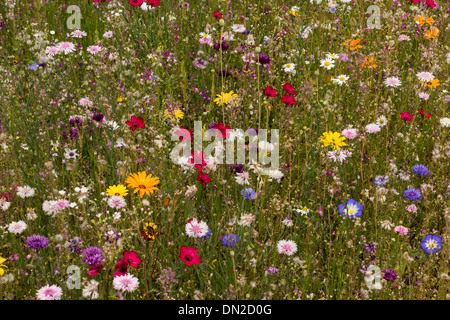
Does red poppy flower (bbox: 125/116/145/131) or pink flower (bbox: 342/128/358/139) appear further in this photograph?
pink flower (bbox: 342/128/358/139)

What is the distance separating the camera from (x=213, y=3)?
146 inches

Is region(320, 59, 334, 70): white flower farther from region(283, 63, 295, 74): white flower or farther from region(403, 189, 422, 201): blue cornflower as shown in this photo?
region(403, 189, 422, 201): blue cornflower

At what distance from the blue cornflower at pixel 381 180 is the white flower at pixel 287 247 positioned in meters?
0.67

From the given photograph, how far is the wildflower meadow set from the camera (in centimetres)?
191

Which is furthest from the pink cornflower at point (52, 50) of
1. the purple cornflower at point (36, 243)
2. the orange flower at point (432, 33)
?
the orange flower at point (432, 33)

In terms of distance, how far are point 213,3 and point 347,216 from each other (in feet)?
7.51

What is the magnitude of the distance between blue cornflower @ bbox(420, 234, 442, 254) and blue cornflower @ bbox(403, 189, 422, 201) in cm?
29

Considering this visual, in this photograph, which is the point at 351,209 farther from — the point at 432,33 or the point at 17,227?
the point at 432,33

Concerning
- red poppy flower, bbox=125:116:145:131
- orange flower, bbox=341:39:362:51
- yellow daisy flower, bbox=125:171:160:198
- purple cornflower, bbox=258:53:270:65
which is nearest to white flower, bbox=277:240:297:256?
yellow daisy flower, bbox=125:171:160:198

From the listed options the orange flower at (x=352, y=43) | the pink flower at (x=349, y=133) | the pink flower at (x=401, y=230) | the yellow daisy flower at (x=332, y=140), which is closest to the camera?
the pink flower at (x=401, y=230)

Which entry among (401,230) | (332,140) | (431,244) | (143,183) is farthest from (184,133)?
(431,244)

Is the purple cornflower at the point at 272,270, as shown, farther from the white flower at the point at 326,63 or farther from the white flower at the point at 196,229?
the white flower at the point at 326,63

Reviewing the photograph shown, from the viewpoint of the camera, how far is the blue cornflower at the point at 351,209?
88.5 inches
